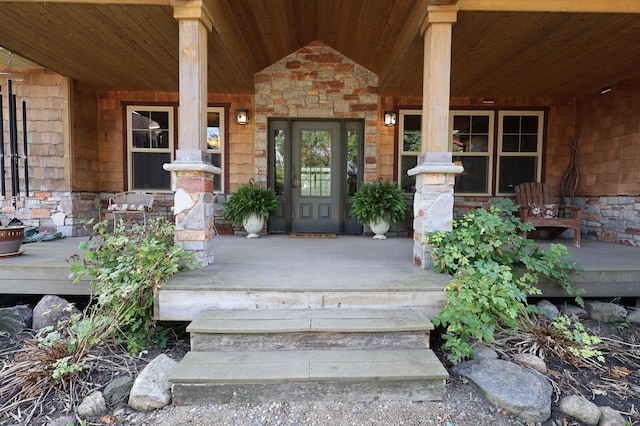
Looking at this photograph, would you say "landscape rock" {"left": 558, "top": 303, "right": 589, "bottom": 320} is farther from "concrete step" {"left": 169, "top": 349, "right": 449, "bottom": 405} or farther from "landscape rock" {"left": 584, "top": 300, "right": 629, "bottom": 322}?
"concrete step" {"left": 169, "top": 349, "right": 449, "bottom": 405}

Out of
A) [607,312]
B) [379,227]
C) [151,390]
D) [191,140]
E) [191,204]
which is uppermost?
[191,140]

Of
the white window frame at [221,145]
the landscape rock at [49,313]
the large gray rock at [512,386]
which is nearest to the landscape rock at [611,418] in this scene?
the large gray rock at [512,386]

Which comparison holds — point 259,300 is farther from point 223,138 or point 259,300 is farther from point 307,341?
point 223,138

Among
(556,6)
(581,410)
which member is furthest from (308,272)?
(556,6)

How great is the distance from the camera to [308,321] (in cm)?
221

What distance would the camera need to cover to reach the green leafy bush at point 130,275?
237 centimetres

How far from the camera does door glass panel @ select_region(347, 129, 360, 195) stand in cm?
556

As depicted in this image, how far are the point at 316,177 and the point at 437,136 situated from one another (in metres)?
2.86

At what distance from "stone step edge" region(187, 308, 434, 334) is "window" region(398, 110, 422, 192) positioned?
3437 mm

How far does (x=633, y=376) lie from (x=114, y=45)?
Answer: 5485 mm

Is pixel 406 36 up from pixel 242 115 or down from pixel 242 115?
up

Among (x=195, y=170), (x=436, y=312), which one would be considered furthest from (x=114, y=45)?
(x=436, y=312)

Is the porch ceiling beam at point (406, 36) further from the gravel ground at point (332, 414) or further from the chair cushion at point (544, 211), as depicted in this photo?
the gravel ground at point (332, 414)

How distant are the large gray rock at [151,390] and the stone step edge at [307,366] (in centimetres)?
12
